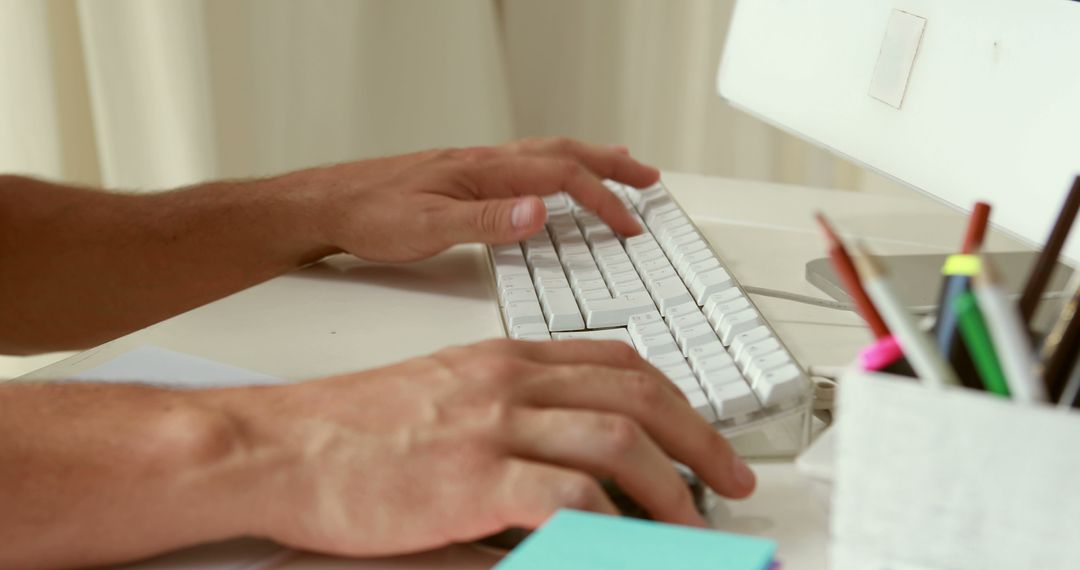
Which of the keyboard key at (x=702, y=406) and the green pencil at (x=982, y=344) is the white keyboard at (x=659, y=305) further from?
the green pencil at (x=982, y=344)

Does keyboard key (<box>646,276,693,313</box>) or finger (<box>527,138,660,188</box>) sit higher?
finger (<box>527,138,660,188</box>)

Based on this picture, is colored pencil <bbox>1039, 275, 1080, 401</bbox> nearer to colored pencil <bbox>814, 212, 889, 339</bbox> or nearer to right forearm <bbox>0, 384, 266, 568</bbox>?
colored pencil <bbox>814, 212, 889, 339</bbox>

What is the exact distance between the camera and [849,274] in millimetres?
390

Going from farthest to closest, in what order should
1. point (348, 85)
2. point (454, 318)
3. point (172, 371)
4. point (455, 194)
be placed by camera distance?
1. point (348, 85)
2. point (455, 194)
3. point (454, 318)
4. point (172, 371)

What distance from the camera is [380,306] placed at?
828mm

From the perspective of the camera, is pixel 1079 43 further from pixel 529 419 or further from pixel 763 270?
pixel 529 419

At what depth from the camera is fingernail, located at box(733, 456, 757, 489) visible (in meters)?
0.52

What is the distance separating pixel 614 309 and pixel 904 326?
1.19 feet

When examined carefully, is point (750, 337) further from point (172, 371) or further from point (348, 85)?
point (348, 85)

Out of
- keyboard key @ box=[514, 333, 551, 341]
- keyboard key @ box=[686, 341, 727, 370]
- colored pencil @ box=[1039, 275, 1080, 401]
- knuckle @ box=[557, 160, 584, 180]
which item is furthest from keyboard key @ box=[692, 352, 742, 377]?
knuckle @ box=[557, 160, 584, 180]

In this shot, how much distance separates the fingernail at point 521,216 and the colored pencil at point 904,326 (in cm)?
50

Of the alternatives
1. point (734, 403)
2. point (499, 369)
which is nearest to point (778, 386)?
point (734, 403)

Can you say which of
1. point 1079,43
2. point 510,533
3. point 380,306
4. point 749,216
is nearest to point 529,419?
point 510,533

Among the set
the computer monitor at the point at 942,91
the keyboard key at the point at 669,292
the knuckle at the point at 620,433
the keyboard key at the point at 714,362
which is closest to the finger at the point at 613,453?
the knuckle at the point at 620,433
